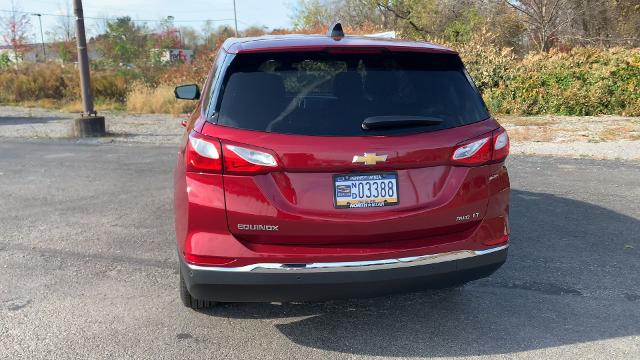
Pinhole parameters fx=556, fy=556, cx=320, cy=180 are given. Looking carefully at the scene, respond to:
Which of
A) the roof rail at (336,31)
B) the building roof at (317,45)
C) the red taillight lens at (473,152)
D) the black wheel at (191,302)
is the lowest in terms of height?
the black wheel at (191,302)

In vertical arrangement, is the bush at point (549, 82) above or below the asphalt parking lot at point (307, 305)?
above

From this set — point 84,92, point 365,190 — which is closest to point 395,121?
point 365,190

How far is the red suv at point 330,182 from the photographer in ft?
9.28

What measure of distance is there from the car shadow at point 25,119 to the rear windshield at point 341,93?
48.7 feet

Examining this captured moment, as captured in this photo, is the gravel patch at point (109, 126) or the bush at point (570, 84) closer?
the gravel patch at point (109, 126)

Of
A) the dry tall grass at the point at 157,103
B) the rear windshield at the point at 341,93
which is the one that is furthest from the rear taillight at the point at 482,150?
the dry tall grass at the point at 157,103

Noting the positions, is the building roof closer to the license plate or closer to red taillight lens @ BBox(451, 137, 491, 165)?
red taillight lens @ BBox(451, 137, 491, 165)

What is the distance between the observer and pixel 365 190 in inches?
113

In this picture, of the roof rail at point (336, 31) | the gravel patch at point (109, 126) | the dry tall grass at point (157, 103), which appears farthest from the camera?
the dry tall grass at point (157, 103)

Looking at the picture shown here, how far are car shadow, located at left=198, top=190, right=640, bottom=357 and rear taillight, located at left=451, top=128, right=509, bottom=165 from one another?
1.09m

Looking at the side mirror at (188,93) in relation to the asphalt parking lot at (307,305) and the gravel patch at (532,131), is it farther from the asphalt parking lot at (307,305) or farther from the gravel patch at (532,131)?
the gravel patch at (532,131)

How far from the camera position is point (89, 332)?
344 centimetres

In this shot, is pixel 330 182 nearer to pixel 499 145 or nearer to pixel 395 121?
pixel 395 121

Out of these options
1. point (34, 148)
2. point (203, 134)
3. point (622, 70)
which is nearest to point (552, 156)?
point (622, 70)
